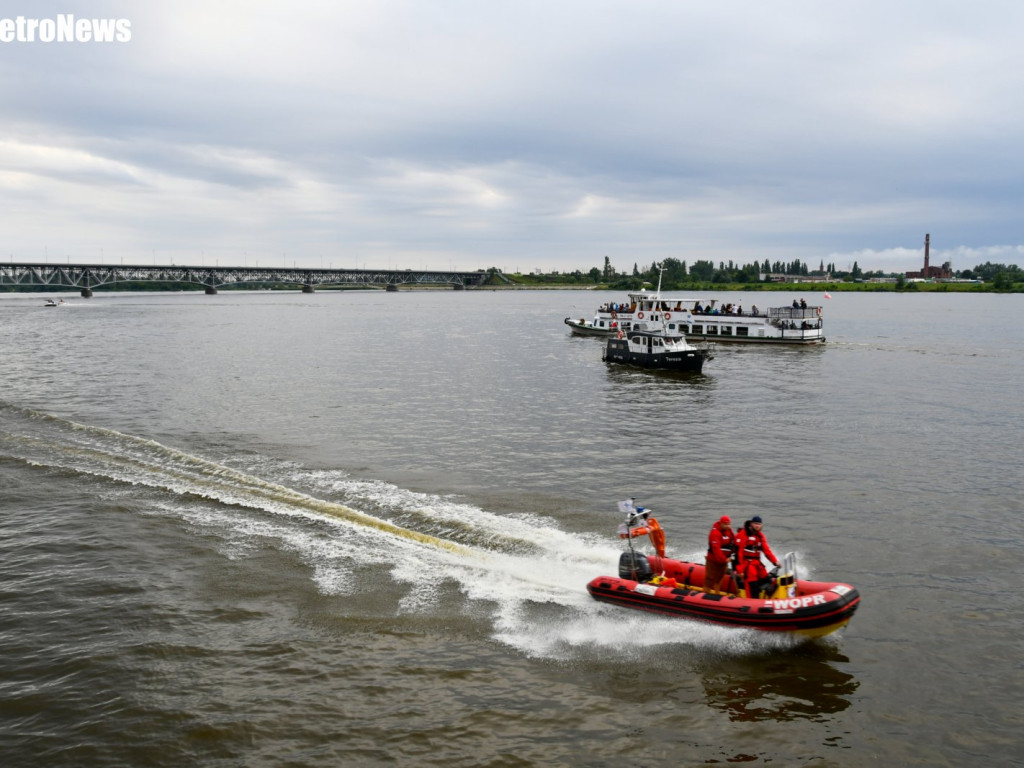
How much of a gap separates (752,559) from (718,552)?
0.78 metres

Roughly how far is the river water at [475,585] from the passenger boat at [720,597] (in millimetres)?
475

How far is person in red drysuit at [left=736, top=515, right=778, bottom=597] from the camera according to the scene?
17484 millimetres

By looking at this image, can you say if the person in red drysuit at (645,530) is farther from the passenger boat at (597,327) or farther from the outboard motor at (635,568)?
the passenger boat at (597,327)

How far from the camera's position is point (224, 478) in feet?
95.0

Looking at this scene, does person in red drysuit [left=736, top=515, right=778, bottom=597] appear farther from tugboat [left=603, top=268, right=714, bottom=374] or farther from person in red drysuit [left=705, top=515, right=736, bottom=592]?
tugboat [left=603, top=268, right=714, bottom=374]

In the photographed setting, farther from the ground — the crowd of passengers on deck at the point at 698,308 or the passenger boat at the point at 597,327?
the crowd of passengers on deck at the point at 698,308

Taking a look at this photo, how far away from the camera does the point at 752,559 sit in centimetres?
1767

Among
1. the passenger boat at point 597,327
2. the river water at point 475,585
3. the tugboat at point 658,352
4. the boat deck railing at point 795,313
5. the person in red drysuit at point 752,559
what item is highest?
the boat deck railing at point 795,313

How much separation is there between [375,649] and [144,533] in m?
10.9

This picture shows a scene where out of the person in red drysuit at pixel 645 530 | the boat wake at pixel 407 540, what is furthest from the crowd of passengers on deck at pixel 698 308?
the person in red drysuit at pixel 645 530

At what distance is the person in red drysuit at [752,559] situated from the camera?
17.5m

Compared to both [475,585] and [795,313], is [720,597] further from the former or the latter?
[795,313]

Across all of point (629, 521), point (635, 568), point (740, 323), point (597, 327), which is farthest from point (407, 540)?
point (597, 327)

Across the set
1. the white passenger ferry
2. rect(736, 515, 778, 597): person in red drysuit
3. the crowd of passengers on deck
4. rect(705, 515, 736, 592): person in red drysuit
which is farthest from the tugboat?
rect(736, 515, 778, 597): person in red drysuit
